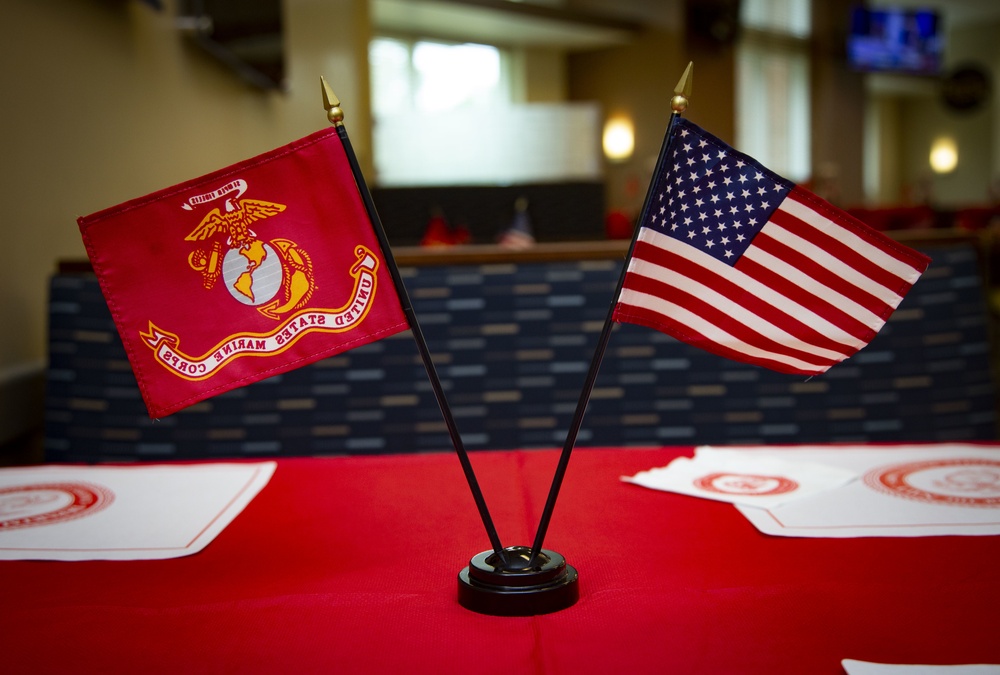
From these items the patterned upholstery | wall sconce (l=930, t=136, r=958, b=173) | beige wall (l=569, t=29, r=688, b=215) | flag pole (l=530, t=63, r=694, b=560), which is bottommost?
the patterned upholstery

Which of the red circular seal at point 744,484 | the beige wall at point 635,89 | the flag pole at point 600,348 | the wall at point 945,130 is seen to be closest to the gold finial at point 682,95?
the flag pole at point 600,348

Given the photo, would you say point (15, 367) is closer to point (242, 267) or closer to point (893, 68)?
point (242, 267)

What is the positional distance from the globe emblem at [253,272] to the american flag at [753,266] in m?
0.32

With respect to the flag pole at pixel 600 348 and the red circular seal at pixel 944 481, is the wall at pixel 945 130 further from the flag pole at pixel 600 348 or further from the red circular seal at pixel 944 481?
the flag pole at pixel 600 348

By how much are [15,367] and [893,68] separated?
464 inches

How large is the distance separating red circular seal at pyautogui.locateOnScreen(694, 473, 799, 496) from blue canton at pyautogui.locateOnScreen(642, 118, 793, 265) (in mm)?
321


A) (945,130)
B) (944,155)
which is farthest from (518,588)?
(945,130)

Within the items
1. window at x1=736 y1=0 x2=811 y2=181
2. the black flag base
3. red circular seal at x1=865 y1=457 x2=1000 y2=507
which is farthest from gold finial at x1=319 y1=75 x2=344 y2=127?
window at x1=736 y1=0 x2=811 y2=181

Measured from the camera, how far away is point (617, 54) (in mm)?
11062

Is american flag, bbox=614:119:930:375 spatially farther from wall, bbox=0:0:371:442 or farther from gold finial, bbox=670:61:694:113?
wall, bbox=0:0:371:442

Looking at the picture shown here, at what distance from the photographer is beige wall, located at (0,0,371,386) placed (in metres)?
1.74

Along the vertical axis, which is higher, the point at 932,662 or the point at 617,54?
the point at 617,54

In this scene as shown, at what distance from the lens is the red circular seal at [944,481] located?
1016mm

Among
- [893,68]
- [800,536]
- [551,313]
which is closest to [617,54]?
[893,68]
